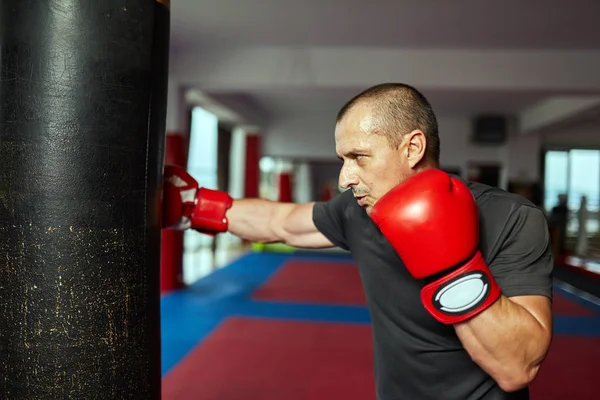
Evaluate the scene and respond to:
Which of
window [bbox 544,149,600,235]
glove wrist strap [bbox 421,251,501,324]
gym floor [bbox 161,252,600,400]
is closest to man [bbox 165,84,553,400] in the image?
glove wrist strap [bbox 421,251,501,324]

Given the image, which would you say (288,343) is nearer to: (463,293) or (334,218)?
(334,218)

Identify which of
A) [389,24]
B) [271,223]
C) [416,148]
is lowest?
[271,223]

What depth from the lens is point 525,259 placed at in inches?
39.2

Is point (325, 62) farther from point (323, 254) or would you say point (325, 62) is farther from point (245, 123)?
point (323, 254)

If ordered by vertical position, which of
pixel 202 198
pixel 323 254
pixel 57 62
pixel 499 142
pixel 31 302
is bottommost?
pixel 323 254

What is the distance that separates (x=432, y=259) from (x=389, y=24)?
14.2ft

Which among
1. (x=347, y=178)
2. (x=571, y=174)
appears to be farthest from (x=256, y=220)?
(x=571, y=174)

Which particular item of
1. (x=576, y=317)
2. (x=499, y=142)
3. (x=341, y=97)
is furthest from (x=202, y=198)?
(x=499, y=142)

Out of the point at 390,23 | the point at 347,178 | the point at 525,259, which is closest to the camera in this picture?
the point at 525,259

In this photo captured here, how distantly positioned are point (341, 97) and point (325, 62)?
2.84 metres

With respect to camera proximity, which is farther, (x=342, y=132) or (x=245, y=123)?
(x=245, y=123)

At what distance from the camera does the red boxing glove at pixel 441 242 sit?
871mm

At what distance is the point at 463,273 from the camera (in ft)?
2.89

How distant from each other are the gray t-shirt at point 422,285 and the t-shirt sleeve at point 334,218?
0.05m
